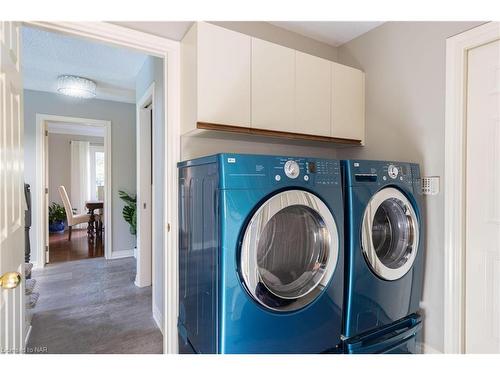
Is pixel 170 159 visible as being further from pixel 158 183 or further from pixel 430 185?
pixel 430 185

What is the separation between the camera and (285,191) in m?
1.28

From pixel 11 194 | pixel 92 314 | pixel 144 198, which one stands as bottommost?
pixel 92 314

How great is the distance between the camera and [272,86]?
1.71 metres

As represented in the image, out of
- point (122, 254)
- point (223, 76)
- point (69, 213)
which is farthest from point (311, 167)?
point (69, 213)

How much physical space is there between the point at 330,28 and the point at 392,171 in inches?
48.8

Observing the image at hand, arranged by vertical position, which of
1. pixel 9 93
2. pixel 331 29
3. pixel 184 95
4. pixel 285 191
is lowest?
pixel 285 191

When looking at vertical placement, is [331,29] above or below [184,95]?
above

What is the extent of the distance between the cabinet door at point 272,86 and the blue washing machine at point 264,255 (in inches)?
19.4

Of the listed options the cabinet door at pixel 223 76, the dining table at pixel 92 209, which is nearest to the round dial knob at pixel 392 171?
the cabinet door at pixel 223 76
